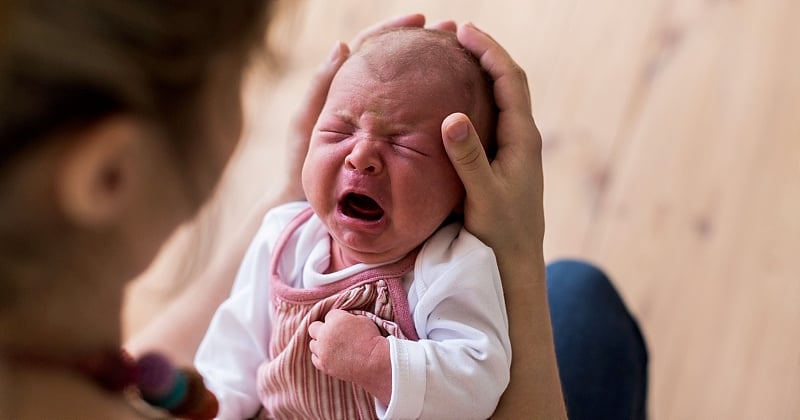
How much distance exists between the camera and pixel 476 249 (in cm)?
77

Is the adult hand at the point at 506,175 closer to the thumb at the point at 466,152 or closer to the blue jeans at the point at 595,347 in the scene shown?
the thumb at the point at 466,152

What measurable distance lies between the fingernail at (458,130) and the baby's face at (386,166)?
0.04 meters

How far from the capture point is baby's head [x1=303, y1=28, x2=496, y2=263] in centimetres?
76

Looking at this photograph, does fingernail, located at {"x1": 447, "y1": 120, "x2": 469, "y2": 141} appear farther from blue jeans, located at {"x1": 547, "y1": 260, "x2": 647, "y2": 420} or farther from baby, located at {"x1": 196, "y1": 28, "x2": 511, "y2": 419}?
blue jeans, located at {"x1": 547, "y1": 260, "x2": 647, "y2": 420}

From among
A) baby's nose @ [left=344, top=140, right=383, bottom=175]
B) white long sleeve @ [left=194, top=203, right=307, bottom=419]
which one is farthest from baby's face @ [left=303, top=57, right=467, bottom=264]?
white long sleeve @ [left=194, top=203, right=307, bottom=419]

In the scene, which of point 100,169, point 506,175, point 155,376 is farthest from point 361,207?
point 100,169

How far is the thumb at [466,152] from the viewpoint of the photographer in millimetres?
723

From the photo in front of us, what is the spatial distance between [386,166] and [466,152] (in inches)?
3.1

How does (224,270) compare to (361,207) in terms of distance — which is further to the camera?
(224,270)

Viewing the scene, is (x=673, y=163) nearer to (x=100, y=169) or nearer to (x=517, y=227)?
(x=517, y=227)

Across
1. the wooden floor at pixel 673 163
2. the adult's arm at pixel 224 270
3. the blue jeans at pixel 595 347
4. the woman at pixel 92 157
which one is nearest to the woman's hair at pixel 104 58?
the woman at pixel 92 157

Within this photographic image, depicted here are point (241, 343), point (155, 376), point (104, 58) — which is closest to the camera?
point (104, 58)

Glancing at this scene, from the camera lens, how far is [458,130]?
72 cm

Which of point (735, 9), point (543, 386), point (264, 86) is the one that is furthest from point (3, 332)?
point (735, 9)
